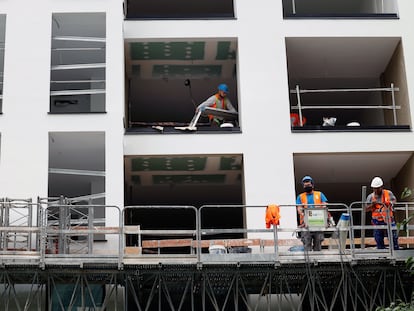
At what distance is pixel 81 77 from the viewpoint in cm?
2495

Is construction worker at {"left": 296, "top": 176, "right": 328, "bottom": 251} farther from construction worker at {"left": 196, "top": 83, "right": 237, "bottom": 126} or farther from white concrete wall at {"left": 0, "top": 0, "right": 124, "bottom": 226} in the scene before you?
construction worker at {"left": 196, "top": 83, "right": 237, "bottom": 126}

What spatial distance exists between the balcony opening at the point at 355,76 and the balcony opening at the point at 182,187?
2.52 meters

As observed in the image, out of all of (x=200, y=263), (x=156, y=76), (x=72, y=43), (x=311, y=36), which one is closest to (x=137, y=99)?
(x=156, y=76)

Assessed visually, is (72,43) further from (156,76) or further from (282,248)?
(282,248)

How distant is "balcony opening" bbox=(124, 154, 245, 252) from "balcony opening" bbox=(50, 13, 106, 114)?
218cm

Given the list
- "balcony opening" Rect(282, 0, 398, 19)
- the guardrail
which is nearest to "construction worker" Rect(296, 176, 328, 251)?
the guardrail

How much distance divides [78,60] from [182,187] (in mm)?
5260

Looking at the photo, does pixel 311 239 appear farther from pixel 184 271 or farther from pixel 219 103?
pixel 219 103

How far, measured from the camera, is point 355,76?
84.3ft

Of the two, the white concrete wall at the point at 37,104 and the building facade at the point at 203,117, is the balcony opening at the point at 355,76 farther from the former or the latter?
the white concrete wall at the point at 37,104

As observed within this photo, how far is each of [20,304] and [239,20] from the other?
9.06 metres

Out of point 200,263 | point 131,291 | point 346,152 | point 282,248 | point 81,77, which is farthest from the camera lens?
point 81,77

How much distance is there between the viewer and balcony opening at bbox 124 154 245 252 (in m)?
22.9

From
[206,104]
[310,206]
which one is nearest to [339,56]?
[206,104]
